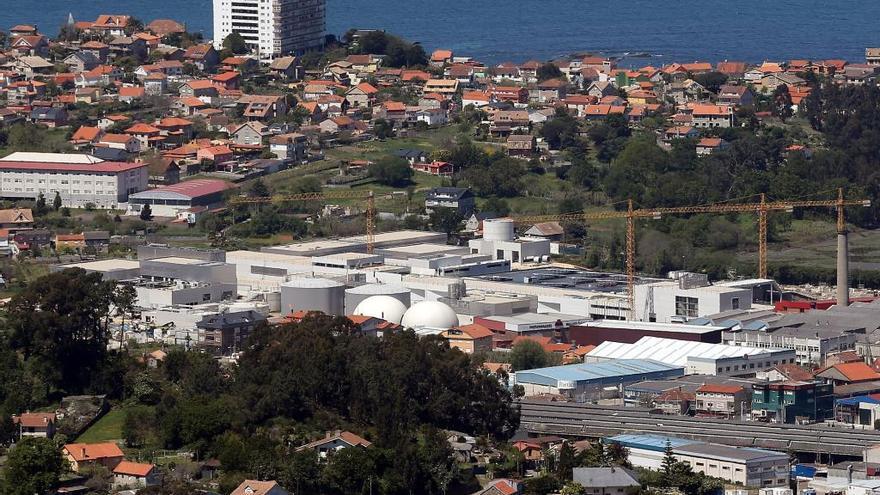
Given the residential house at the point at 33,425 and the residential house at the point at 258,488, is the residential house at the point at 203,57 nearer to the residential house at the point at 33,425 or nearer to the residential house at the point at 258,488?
the residential house at the point at 33,425

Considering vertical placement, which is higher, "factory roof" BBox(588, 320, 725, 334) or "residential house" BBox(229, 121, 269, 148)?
"residential house" BBox(229, 121, 269, 148)

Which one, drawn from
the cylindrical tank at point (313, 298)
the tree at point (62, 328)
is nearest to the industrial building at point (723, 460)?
the tree at point (62, 328)

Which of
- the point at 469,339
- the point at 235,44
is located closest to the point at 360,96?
the point at 235,44

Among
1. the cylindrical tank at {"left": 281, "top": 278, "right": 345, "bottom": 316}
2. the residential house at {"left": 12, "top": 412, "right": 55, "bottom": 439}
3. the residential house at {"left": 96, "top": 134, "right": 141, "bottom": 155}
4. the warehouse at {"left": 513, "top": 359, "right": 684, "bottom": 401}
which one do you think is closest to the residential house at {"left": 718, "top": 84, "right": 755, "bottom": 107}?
the residential house at {"left": 96, "top": 134, "right": 141, "bottom": 155}

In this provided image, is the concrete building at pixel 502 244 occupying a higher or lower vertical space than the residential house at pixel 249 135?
lower

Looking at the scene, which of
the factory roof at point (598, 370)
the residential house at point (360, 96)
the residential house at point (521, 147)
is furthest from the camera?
the residential house at point (360, 96)

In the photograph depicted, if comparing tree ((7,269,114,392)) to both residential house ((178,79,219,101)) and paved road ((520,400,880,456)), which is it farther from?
residential house ((178,79,219,101))

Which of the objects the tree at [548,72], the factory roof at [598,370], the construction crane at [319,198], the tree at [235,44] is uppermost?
the tree at [235,44]
